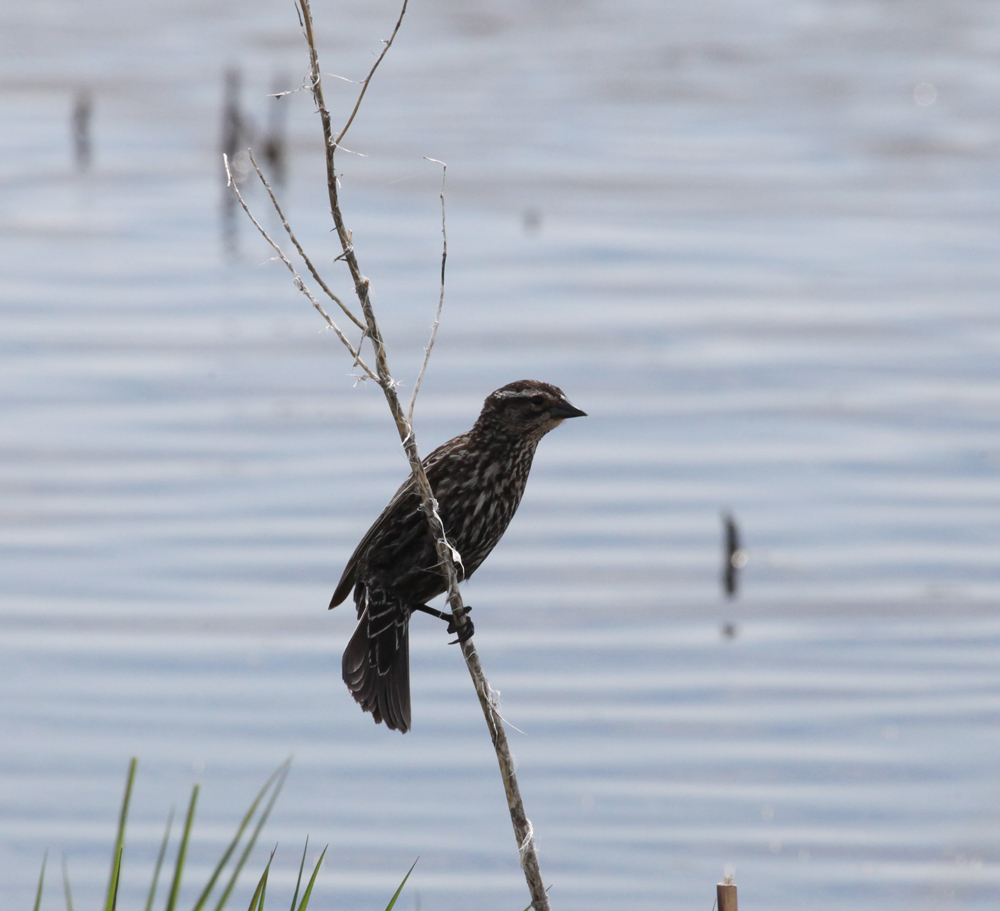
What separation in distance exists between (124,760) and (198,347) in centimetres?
514

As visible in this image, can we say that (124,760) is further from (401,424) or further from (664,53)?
(664,53)

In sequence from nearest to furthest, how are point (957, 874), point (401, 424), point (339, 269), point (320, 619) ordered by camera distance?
point (401, 424) < point (957, 874) < point (320, 619) < point (339, 269)

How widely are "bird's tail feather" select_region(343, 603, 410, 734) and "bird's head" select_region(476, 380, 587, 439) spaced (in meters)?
0.46

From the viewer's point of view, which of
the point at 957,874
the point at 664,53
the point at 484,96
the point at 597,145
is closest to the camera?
the point at 957,874

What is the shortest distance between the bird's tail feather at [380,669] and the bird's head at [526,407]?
463 mm

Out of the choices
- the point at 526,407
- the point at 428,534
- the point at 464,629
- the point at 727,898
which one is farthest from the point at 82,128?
the point at 727,898

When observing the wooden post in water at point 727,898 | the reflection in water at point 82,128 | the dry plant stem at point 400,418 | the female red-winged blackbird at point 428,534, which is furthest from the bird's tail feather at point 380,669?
the reflection in water at point 82,128

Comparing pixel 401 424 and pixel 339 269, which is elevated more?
pixel 339 269

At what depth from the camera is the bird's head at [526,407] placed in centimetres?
411

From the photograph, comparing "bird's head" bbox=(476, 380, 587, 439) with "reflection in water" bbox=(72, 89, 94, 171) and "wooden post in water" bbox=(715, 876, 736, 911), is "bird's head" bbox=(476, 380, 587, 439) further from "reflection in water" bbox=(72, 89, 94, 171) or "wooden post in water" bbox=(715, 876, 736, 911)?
"reflection in water" bbox=(72, 89, 94, 171)

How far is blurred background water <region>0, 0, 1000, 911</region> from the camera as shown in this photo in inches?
343

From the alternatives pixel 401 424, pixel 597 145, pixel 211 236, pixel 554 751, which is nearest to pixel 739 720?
pixel 554 751

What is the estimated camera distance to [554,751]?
921 centimetres

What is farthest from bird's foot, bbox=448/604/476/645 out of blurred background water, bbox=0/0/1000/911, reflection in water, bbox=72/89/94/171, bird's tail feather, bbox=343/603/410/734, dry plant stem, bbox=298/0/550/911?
reflection in water, bbox=72/89/94/171
